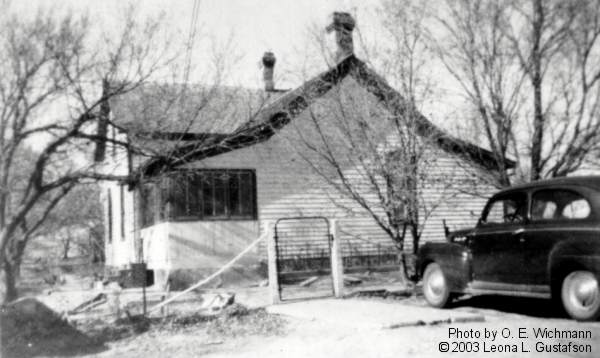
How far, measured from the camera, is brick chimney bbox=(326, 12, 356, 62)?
12966mm

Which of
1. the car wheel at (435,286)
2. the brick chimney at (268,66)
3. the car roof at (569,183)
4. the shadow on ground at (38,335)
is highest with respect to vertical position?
the brick chimney at (268,66)

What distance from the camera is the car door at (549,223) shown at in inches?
272

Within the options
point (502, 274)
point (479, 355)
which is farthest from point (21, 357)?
point (502, 274)

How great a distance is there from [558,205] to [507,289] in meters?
1.26

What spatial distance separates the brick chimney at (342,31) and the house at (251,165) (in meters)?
0.06

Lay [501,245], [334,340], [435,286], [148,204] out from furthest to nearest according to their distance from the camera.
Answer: [148,204], [435,286], [501,245], [334,340]

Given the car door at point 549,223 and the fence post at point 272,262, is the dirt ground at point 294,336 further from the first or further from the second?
the car door at point 549,223

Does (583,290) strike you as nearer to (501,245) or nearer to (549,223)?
(549,223)

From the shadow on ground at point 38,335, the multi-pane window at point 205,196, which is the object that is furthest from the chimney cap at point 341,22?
the shadow on ground at point 38,335

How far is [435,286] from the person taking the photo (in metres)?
9.00

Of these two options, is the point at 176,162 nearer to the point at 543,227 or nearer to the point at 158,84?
the point at 158,84

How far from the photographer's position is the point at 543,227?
7.28 m

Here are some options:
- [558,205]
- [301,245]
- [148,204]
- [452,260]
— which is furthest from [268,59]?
[558,205]

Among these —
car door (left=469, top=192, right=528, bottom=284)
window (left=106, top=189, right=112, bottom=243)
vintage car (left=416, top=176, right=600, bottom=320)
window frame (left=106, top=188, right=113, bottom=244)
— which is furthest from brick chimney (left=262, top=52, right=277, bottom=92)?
car door (left=469, top=192, right=528, bottom=284)
